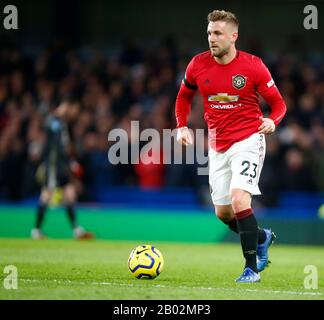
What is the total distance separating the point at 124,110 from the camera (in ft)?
62.8

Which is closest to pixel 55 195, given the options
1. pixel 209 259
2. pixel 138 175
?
pixel 138 175

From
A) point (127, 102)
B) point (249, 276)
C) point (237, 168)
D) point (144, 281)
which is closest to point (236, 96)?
point (237, 168)

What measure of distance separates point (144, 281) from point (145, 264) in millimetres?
253

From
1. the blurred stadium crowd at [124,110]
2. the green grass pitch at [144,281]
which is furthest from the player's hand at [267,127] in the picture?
the blurred stadium crowd at [124,110]

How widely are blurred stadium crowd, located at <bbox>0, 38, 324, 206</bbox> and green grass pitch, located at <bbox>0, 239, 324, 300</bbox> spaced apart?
102 inches

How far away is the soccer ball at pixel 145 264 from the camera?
9211 millimetres

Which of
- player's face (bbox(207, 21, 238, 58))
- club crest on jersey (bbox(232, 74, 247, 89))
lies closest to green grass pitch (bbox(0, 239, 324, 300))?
club crest on jersey (bbox(232, 74, 247, 89))

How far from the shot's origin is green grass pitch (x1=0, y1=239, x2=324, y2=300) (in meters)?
Result: 7.89

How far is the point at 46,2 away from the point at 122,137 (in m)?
6.09

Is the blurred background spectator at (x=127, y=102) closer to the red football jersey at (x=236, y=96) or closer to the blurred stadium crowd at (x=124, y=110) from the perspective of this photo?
the blurred stadium crowd at (x=124, y=110)

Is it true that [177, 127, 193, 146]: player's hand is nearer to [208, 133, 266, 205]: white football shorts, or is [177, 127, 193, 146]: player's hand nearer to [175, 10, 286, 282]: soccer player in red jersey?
[175, 10, 286, 282]: soccer player in red jersey

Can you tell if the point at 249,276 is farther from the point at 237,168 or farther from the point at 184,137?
the point at 184,137

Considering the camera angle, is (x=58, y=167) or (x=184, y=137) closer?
(x=184, y=137)

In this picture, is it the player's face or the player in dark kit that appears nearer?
the player's face
